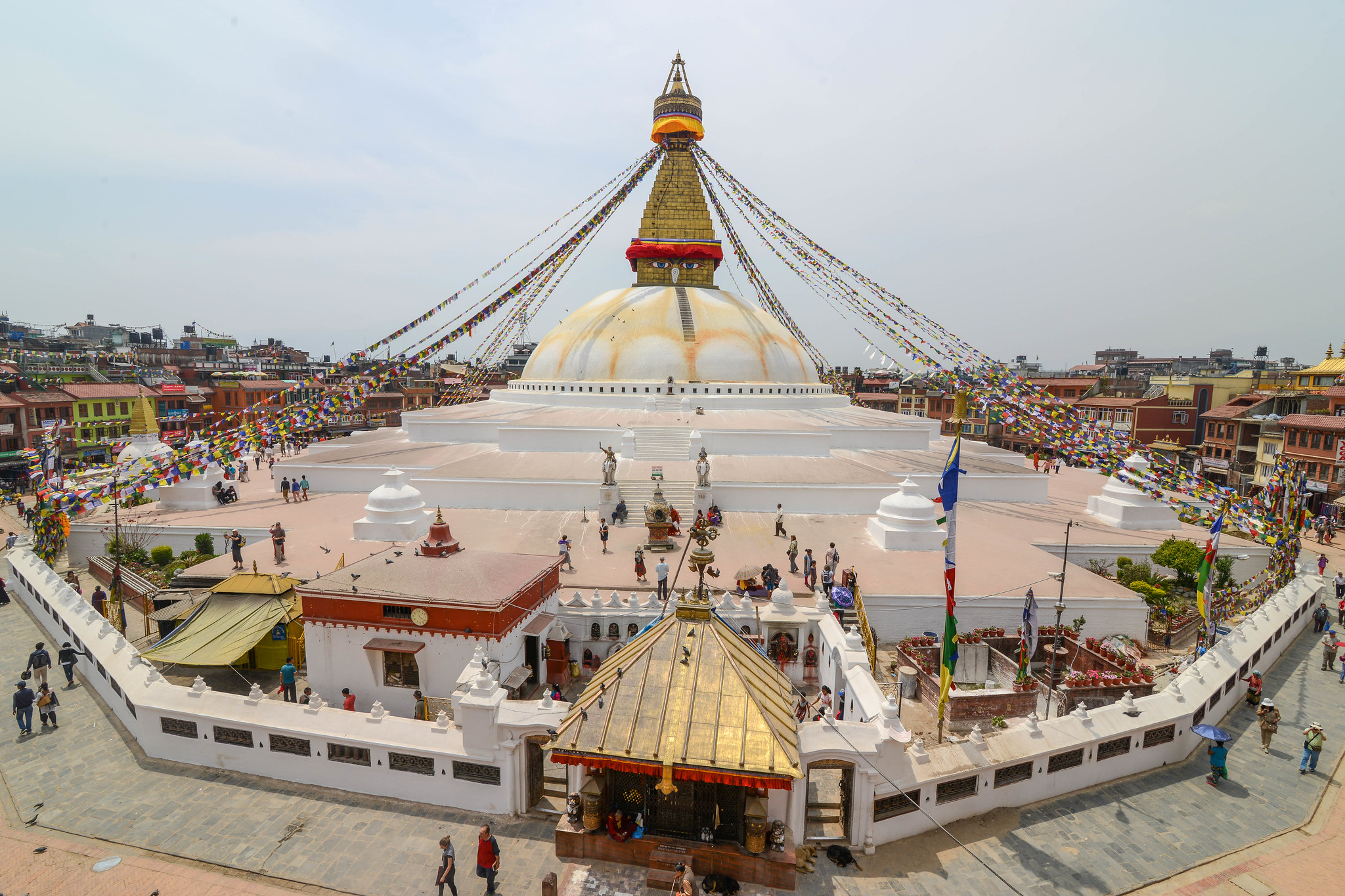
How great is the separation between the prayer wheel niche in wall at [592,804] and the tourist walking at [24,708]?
8.84 meters

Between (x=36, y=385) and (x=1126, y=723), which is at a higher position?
(x=36, y=385)

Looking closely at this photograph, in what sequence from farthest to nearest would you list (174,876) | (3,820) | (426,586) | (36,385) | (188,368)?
(188,368)
(36,385)
(426,586)
(3,820)
(174,876)

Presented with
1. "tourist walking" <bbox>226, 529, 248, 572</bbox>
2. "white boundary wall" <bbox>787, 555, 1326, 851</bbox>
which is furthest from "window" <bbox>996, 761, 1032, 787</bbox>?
"tourist walking" <bbox>226, 529, 248, 572</bbox>

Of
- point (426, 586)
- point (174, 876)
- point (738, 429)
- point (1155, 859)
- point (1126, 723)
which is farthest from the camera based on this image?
point (738, 429)

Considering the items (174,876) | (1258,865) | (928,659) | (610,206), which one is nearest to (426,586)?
(174,876)

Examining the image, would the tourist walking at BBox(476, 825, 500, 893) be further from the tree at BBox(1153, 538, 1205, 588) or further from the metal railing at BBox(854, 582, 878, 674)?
the tree at BBox(1153, 538, 1205, 588)

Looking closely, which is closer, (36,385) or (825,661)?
(825,661)

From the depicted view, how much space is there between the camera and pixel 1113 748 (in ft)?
26.6

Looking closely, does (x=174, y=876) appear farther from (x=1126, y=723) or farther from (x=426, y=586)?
(x=1126, y=723)

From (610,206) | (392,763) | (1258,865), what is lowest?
(1258,865)

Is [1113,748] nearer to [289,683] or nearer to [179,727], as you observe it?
[289,683]

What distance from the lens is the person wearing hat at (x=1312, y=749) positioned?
8.66m

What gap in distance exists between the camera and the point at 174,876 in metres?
6.48

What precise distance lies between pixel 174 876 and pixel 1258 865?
36.4 feet
